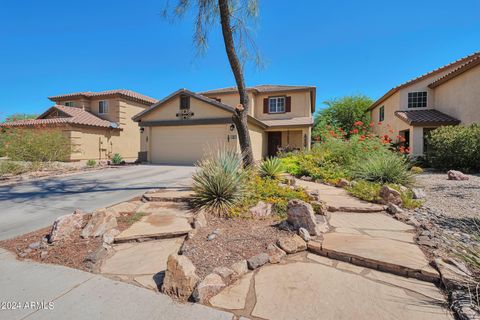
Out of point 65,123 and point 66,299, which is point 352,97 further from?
point 66,299

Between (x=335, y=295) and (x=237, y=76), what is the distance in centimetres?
607

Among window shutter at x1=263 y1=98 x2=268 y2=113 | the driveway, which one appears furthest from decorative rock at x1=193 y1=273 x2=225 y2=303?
window shutter at x1=263 y1=98 x2=268 y2=113

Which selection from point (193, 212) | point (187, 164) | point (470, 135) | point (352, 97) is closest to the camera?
point (193, 212)

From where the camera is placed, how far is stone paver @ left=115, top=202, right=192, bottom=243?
3707 millimetres

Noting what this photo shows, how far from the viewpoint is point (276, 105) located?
19.4m

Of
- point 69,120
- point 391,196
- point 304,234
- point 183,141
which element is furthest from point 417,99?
point 69,120

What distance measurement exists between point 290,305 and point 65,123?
18.5m

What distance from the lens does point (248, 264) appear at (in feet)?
9.16

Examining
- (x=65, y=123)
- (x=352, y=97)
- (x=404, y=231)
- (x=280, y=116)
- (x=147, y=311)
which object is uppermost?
(x=352, y=97)

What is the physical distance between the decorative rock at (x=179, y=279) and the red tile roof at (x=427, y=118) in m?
16.3

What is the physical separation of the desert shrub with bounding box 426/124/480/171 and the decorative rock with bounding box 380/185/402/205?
324 inches

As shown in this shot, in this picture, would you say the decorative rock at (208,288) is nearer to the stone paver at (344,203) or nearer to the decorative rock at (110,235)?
the decorative rock at (110,235)

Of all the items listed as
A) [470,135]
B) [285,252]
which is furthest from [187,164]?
[470,135]

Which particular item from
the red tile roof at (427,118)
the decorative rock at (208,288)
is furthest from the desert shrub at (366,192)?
the red tile roof at (427,118)
